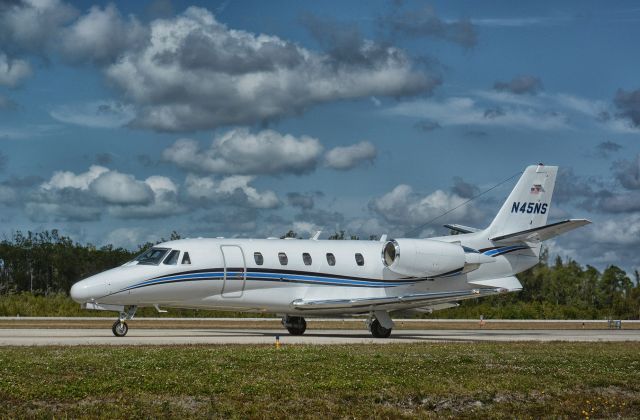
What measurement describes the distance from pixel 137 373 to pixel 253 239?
17592 mm

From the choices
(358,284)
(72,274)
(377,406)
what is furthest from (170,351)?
(72,274)

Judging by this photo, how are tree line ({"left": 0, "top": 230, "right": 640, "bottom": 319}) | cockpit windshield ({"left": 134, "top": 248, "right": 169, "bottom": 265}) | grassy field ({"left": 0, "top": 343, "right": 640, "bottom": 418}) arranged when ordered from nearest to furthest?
grassy field ({"left": 0, "top": 343, "right": 640, "bottom": 418}) < cockpit windshield ({"left": 134, "top": 248, "right": 169, "bottom": 265}) < tree line ({"left": 0, "top": 230, "right": 640, "bottom": 319})

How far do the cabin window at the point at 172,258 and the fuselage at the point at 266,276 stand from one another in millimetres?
38

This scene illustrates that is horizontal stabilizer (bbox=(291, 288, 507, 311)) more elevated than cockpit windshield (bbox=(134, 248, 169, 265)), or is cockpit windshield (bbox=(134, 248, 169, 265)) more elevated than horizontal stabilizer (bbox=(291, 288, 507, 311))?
cockpit windshield (bbox=(134, 248, 169, 265))

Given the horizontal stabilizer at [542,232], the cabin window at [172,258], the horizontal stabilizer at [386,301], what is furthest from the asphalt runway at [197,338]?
the horizontal stabilizer at [542,232]

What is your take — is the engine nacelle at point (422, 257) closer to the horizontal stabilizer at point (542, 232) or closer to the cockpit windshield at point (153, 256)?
the horizontal stabilizer at point (542, 232)

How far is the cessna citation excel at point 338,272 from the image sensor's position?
34156mm

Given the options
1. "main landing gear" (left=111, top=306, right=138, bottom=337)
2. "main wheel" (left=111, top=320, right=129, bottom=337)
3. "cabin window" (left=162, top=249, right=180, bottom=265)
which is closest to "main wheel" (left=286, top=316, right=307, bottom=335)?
"cabin window" (left=162, top=249, right=180, bottom=265)

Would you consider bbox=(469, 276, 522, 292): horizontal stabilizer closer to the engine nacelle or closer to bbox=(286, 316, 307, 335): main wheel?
the engine nacelle

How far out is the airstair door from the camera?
116ft

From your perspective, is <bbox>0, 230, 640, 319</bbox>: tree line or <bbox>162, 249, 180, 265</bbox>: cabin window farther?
<bbox>0, 230, 640, 319</bbox>: tree line

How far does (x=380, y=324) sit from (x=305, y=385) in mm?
19242

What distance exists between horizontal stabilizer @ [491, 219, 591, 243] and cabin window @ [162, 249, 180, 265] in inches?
592

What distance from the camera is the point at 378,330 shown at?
38031 millimetres
